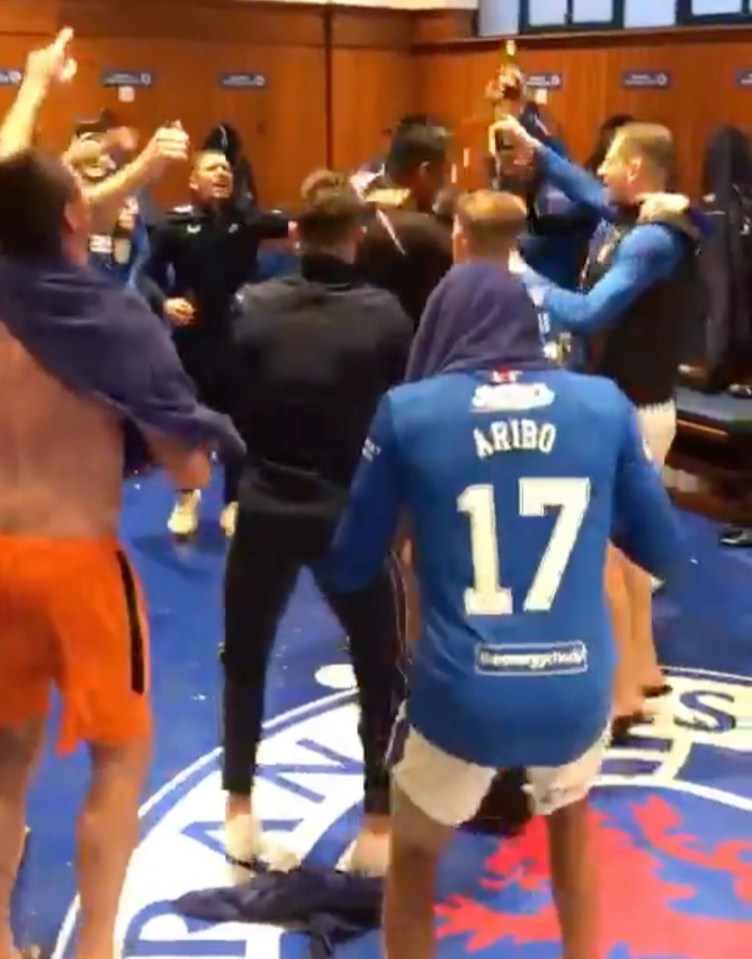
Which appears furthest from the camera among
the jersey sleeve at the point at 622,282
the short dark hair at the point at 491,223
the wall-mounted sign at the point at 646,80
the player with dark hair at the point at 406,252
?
the wall-mounted sign at the point at 646,80

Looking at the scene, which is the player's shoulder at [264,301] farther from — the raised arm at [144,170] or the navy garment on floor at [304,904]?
the navy garment on floor at [304,904]

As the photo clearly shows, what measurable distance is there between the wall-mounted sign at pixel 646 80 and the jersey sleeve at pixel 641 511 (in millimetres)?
6281

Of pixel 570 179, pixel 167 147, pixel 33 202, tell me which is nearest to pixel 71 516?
pixel 33 202

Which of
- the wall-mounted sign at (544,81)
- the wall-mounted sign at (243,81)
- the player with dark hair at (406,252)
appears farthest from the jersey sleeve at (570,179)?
the wall-mounted sign at (243,81)

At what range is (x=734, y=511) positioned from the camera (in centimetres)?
651

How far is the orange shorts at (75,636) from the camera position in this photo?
2.66 m

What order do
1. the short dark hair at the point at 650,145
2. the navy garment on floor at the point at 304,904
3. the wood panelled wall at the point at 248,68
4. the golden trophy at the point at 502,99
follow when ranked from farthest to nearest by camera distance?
the wood panelled wall at the point at 248,68
the golden trophy at the point at 502,99
the short dark hair at the point at 650,145
the navy garment on floor at the point at 304,904

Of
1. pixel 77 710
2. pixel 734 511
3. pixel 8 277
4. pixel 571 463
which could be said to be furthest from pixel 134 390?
pixel 734 511

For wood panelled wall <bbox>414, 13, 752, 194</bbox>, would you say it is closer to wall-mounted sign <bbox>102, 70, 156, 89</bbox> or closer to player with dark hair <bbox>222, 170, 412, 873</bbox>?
wall-mounted sign <bbox>102, 70, 156, 89</bbox>

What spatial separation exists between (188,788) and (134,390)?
1538mm

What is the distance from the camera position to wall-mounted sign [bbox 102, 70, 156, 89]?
29.0 feet

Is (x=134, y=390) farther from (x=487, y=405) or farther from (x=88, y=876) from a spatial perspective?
(x=88, y=876)

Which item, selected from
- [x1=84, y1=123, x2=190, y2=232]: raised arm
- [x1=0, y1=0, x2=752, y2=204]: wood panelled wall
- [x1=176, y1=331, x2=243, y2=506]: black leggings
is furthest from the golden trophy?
[x1=0, y1=0, x2=752, y2=204]: wood panelled wall

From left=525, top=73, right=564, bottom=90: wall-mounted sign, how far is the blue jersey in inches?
267
